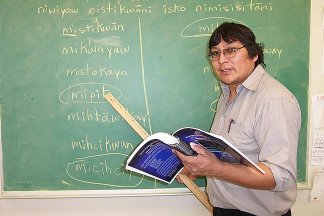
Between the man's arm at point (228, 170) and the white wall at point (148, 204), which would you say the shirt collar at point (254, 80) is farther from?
the white wall at point (148, 204)

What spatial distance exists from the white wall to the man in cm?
43

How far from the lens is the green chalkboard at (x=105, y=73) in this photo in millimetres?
1619

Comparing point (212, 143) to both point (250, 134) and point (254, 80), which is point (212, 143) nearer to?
point (250, 134)

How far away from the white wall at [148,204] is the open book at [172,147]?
0.69 metres

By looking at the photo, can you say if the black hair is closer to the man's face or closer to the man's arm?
the man's face

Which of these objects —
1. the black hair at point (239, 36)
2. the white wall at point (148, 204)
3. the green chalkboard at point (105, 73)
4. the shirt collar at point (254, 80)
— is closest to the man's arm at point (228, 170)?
the shirt collar at point (254, 80)

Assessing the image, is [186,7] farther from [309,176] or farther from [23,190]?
[23,190]

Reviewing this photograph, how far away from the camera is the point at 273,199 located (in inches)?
46.5

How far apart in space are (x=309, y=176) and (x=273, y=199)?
72 centimetres

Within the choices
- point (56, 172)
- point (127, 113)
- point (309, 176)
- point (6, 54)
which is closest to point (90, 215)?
point (56, 172)

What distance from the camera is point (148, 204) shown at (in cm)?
176

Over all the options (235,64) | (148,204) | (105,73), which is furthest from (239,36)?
(148,204)

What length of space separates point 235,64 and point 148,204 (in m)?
1.03

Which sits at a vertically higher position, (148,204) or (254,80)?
(254,80)
